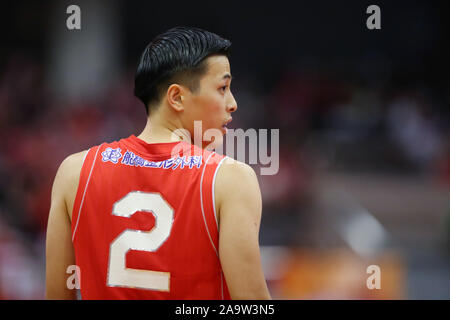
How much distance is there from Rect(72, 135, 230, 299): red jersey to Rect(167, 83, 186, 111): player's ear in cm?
14

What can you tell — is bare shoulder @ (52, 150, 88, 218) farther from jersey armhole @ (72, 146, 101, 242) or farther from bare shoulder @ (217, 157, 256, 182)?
bare shoulder @ (217, 157, 256, 182)

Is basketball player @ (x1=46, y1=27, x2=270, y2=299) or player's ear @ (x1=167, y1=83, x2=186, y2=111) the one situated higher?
player's ear @ (x1=167, y1=83, x2=186, y2=111)

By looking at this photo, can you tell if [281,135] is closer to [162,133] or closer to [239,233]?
[162,133]

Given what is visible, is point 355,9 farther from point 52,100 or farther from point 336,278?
point 336,278

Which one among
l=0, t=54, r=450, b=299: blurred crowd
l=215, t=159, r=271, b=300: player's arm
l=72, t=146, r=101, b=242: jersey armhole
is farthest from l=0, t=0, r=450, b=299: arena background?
l=72, t=146, r=101, b=242: jersey armhole

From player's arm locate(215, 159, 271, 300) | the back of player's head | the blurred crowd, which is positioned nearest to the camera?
player's arm locate(215, 159, 271, 300)

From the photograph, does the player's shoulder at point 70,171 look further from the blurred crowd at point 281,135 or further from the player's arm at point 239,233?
the blurred crowd at point 281,135

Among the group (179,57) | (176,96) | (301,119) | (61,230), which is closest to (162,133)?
(176,96)

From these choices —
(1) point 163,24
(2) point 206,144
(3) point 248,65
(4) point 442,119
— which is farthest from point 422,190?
(2) point 206,144

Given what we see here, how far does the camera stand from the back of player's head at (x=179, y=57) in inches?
82.3

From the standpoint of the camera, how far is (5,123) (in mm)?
8883

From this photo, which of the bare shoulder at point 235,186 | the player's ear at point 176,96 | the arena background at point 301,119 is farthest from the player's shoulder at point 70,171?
the arena background at point 301,119

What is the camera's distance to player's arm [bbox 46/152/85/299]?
2.12m

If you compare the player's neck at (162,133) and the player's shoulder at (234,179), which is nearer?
the player's shoulder at (234,179)
